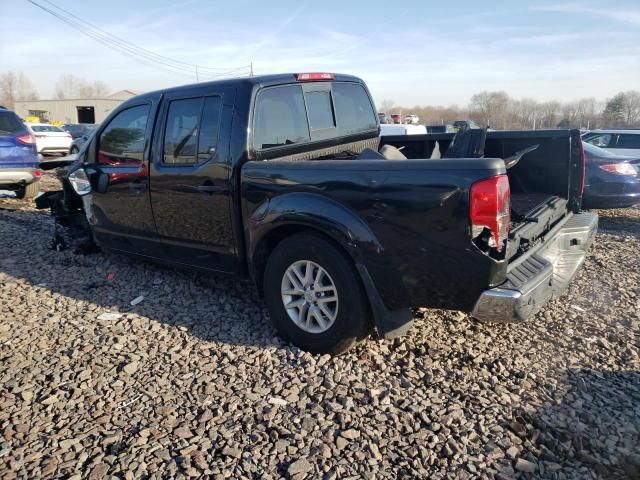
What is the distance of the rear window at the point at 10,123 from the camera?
9328 millimetres

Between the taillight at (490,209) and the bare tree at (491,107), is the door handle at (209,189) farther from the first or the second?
the bare tree at (491,107)

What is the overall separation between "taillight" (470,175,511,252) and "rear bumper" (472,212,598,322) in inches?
10.8

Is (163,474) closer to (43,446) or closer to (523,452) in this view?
(43,446)

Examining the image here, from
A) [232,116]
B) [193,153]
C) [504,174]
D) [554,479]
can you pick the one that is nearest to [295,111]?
[232,116]

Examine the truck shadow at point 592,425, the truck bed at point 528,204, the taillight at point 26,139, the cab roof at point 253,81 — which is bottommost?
the truck shadow at point 592,425

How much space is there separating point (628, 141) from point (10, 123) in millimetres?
13455

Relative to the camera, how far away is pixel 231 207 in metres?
3.81

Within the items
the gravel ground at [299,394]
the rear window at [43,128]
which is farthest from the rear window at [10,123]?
the rear window at [43,128]

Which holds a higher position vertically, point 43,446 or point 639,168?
point 639,168

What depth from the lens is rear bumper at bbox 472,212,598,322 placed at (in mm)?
2781

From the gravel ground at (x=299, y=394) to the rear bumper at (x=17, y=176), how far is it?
223 inches

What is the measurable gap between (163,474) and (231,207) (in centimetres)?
201

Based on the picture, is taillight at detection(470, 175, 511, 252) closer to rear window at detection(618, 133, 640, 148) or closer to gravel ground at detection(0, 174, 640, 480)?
gravel ground at detection(0, 174, 640, 480)

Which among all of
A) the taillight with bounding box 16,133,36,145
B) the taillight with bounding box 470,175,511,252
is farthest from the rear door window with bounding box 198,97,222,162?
the taillight with bounding box 16,133,36,145
